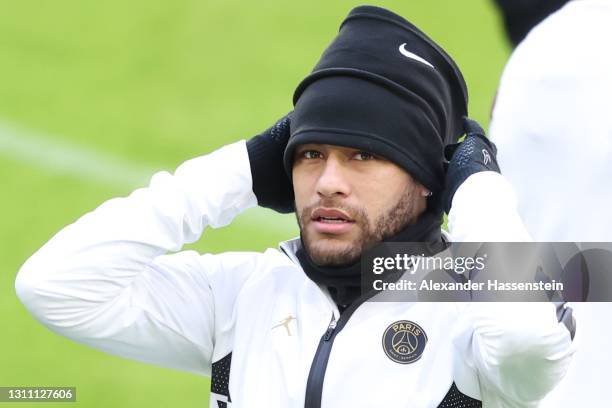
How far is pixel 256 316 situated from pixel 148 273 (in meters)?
0.28

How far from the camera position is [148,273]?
3203 millimetres

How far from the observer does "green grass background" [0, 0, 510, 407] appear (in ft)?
21.2

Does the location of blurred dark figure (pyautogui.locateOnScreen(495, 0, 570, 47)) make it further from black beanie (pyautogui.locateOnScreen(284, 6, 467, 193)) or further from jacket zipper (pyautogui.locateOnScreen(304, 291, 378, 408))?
jacket zipper (pyautogui.locateOnScreen(304, 291, 378, 408))

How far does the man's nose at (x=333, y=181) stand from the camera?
2.99 metres

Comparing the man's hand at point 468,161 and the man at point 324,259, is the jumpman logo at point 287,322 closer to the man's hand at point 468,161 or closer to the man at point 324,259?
the man at point 324,259

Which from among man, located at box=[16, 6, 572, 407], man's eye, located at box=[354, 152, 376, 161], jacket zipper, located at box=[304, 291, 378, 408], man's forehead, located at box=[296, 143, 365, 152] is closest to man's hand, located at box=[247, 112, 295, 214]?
man, located at box=[16, 6, 572, 407]

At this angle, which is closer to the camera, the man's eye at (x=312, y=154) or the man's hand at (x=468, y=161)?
the man's hand at (x=468, y=161)

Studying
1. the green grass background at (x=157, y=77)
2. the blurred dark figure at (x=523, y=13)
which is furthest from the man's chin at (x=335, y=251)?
the green grass background at (x=157, y=77)

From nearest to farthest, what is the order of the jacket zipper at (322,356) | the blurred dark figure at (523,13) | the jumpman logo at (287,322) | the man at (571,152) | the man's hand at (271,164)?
the jacket zipper at (322,356) → the jumpman logo at (287,322) → the man's hand at (271,164) → the man at (571,152) → the blurred dark figure at (523,13)

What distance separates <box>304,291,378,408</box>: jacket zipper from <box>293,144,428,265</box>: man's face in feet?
0.31

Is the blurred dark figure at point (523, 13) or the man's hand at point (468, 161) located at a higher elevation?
the blurred dark figure at point (523, 13)

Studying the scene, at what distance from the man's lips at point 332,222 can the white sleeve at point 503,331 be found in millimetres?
213

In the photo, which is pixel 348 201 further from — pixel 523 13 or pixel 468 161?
pixel 523 13

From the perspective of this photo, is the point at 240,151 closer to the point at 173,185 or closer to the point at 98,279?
the point at 173,185
